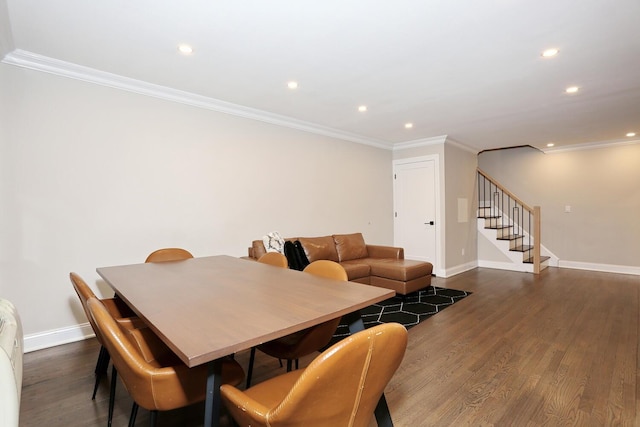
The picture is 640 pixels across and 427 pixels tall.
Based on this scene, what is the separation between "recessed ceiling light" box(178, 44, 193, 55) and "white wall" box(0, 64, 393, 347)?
3.41 feet

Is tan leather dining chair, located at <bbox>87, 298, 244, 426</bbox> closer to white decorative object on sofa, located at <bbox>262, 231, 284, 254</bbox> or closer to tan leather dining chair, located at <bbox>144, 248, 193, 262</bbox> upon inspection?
tan leather dining chair, located at <bbox>144, 248, 193, 262</bbox>

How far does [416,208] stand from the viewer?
611cm

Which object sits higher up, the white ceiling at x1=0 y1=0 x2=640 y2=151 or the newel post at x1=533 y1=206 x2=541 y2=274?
the white ceiling at x1=0 y1=0 x2=640 y2=151

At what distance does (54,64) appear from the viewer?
9.19 ft

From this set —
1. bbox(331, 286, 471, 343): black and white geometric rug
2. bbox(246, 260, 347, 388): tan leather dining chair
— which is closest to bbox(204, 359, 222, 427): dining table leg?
bbox(246, 260, 347, 388): tan leather dining chair

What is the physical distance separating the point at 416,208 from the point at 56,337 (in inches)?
213

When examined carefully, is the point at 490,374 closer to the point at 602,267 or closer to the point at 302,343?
the point at 302,343

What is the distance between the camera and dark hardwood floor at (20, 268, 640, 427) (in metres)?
1.90

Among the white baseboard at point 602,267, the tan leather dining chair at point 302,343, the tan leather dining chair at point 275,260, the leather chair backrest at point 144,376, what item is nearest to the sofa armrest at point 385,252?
the tan leather dining chair at point 275,260

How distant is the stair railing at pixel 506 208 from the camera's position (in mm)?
6984

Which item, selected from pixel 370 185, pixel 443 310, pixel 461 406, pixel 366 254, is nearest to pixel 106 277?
pixel 461 406

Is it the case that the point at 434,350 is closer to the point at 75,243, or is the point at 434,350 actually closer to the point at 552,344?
the point at 552,344

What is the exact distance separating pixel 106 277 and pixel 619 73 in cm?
466

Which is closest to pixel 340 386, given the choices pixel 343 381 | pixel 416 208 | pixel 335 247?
pixel 343 381
